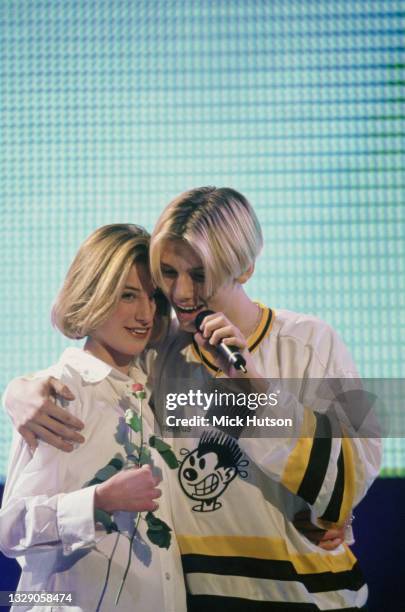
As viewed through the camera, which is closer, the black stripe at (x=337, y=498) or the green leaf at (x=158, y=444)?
the black stripe at (x=337, y=498)

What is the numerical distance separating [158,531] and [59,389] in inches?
15.1

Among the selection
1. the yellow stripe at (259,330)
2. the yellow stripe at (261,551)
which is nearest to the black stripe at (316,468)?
the yellow stripe at (261,551)

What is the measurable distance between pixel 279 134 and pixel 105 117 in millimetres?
483

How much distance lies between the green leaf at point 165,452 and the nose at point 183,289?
0.33 meters

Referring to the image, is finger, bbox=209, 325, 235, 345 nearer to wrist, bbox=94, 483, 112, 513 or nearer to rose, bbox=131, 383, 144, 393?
rose, bbox=131, 383, 144, 393

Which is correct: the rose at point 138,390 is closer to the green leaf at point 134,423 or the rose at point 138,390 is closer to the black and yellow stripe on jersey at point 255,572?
the green leaf at point 134,423

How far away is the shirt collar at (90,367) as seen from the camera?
1.93 meters

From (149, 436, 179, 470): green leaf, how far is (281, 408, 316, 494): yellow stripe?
26 cm

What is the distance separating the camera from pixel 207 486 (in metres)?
1.89

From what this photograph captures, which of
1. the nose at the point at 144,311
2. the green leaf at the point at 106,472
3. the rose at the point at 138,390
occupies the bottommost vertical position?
the green leaf at the point at 106,472

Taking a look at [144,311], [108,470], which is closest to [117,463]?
[108,470]

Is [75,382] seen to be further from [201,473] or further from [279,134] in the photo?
[279,134]

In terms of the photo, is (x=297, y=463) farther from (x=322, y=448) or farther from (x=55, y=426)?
(x=55, y=426)

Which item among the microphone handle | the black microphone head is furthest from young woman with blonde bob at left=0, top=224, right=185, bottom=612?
the microphone handle
